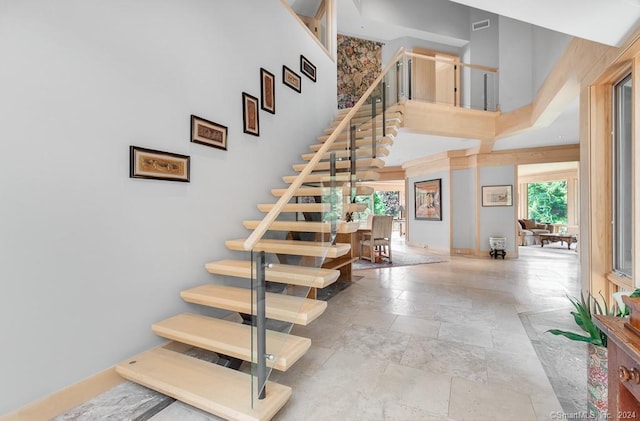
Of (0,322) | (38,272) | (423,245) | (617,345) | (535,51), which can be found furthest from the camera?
(423,245)

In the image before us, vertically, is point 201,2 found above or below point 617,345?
above

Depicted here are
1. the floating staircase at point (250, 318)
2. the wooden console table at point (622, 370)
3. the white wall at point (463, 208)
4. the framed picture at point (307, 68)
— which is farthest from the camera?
the white wall at point (463, 208)

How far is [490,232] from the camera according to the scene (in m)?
7.97

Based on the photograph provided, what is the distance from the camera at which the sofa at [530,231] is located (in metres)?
10.8

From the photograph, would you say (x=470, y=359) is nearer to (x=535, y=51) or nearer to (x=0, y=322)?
(x=0, y=322)

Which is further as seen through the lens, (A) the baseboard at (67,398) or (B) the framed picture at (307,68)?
(B) the framed picture at (307,68)

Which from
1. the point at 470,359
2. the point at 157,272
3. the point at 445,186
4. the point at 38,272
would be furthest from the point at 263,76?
the point at 445,186

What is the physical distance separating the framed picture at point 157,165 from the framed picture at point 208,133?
10.2 inches

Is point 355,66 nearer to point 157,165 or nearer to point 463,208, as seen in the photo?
point 463,208

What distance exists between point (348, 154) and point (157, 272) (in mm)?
2450

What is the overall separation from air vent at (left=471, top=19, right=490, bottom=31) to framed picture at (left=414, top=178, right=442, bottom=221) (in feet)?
13.4

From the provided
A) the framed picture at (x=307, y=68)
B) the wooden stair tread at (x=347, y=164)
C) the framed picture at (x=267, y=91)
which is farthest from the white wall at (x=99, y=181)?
the framed picture at (x=307, y=68)

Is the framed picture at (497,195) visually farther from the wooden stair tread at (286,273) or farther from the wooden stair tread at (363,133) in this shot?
the wooden stair tread at (286,273)

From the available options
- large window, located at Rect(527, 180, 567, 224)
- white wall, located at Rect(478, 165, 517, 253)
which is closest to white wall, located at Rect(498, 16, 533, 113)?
white wall, located at Rect(478, 165, 517, 253)
